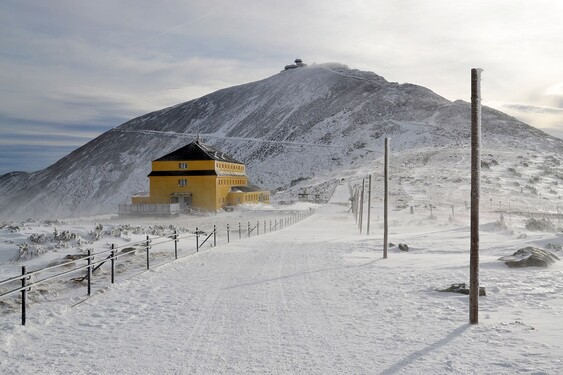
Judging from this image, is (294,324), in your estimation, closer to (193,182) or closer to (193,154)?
(193,182)

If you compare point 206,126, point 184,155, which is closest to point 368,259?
point 184,155

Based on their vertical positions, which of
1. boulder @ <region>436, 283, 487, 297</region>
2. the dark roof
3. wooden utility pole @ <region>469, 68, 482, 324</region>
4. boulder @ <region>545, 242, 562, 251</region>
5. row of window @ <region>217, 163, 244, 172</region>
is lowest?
boulder @ <region>436, 283, 487, 297</region>

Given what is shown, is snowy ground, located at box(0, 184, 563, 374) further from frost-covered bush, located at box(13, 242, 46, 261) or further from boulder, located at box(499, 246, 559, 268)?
frost-covered bush, located at box(13, 242, 46, 261)

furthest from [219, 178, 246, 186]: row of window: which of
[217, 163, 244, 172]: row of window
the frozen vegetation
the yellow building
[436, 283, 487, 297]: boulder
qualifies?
[436, 283, 487, 297]: boulder

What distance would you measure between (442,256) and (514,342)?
37.2 ft

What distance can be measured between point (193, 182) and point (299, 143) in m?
87.9

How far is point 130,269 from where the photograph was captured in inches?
615

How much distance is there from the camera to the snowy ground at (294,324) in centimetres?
662

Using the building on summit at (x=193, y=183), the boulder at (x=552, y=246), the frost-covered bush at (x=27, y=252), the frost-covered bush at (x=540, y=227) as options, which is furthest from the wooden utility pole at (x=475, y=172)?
the building on summit at (x=193, y=183)

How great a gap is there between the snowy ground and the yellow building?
47.9 meters

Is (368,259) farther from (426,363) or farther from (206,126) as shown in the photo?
(206,126)

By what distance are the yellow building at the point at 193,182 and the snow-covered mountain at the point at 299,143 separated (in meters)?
37.2

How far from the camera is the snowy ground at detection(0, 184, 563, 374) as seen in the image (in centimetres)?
662

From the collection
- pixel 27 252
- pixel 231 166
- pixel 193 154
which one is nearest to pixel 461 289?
pixel 27 252
